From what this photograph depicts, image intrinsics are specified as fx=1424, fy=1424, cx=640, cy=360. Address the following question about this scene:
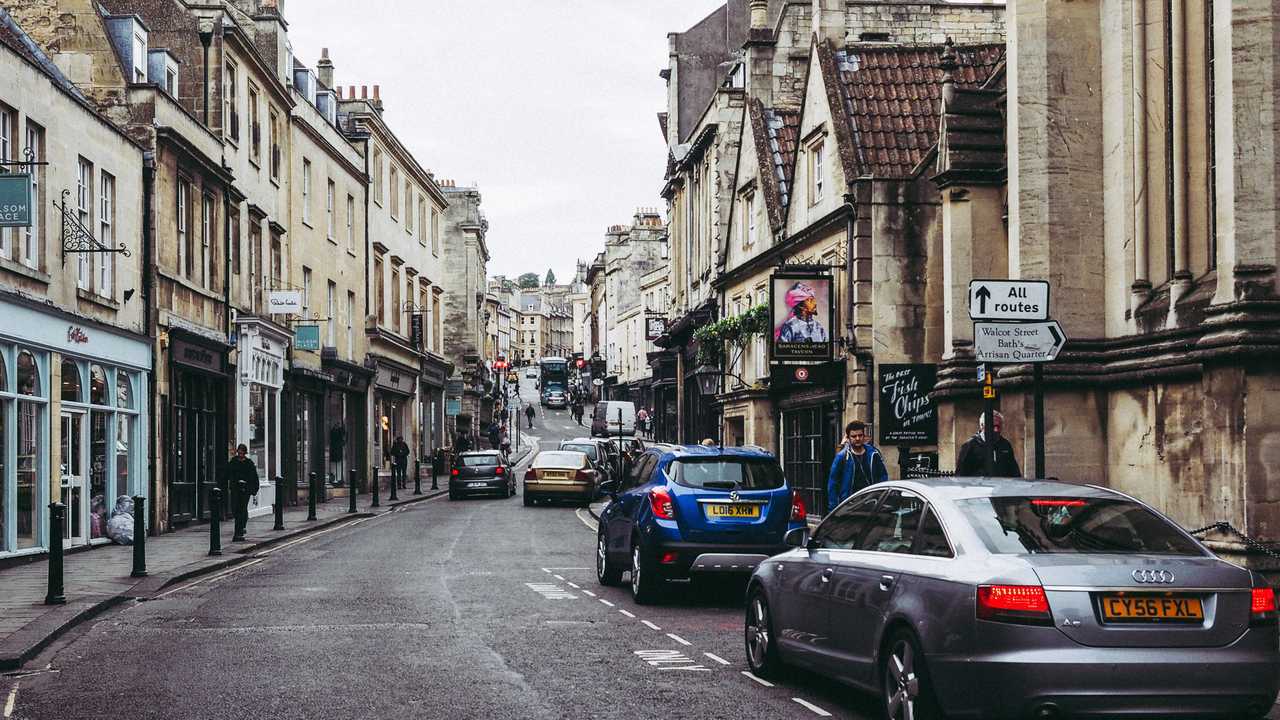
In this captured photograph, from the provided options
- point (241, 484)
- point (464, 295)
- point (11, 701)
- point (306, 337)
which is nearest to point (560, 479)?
point (306, 337)

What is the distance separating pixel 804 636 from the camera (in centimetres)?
951

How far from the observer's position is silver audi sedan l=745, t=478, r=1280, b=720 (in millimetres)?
7074

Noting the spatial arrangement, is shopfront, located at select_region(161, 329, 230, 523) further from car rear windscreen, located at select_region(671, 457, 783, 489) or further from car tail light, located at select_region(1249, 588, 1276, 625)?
car tail light, located at select_region(1249, 588, 1276, 625)

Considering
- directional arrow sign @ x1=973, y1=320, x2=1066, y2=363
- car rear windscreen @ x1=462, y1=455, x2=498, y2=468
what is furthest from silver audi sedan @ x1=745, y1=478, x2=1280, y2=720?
car rear windscreen @ x1=462, y1=455, x2=498, y2=468

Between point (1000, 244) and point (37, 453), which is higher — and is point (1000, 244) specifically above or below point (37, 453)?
above

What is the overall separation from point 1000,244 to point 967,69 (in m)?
11.4

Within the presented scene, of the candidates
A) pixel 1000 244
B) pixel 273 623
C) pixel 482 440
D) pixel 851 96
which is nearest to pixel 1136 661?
pixel 273 623

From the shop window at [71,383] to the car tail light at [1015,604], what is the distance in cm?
1853

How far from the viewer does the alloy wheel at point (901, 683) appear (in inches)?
304

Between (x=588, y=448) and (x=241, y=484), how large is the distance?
17518mm

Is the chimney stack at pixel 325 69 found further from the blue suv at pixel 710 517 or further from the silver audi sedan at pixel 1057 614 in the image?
the silver audi sedan at pixel 1057 614

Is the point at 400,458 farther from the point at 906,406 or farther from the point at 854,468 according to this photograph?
the point at 854,468

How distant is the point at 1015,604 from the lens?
7.13m

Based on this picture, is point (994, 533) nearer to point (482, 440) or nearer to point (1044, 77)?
point (1044, 77)
